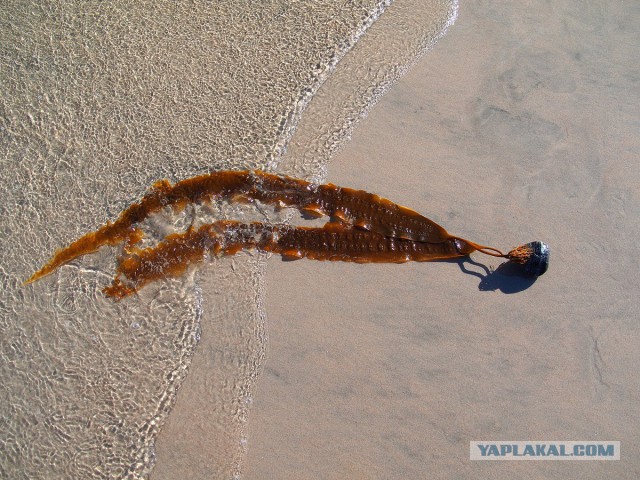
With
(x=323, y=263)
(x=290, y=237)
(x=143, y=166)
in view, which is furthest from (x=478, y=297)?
(x=143, y=166)

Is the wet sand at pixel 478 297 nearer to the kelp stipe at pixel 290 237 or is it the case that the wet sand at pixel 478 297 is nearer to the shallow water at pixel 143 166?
the kelp stipe at pixel 290 237

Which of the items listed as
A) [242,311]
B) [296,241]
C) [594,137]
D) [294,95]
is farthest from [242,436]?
[594,137]

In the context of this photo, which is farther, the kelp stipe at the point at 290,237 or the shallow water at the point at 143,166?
the kelp stipe at the point at 290,237

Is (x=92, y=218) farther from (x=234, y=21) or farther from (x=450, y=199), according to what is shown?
(x=450, y=199)

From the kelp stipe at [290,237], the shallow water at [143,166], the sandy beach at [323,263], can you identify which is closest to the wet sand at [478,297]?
the sandy beach at [323,263]

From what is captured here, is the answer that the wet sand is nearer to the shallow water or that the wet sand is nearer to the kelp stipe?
the kelp stipe
